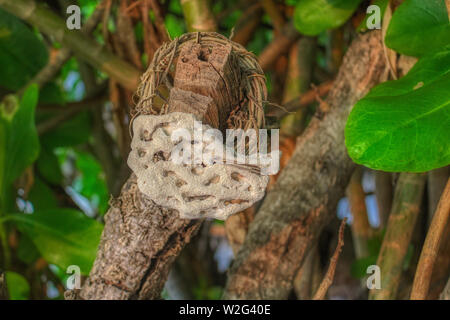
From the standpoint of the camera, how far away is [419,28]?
1.86ft

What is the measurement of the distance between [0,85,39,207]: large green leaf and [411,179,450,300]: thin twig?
55 centimetres

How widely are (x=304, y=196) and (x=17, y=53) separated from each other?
55 centimetres

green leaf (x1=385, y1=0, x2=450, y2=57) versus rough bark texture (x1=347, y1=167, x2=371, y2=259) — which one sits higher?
green leaf (x1=385, y1=0, x2=450, y2=57)

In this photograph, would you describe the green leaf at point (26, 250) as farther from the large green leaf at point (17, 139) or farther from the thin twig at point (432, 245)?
the thin twig at point (432, 245)

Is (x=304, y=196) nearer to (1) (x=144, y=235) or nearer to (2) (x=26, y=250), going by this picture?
(1) (x=144, y=235)

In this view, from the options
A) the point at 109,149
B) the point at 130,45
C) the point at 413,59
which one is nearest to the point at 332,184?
Result: the point at 413,59

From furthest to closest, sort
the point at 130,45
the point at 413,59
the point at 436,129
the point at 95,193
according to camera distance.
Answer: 1. the point at 95,193
2. the point at 130,45
3. the point at 413,59
4. the point at 436,129

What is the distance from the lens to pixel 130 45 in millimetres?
857

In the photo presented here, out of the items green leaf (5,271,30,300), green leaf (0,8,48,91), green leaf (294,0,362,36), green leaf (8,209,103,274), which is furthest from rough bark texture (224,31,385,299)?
green leaf (0,8,48,91)

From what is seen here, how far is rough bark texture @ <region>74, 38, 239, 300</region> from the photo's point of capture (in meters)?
0.46

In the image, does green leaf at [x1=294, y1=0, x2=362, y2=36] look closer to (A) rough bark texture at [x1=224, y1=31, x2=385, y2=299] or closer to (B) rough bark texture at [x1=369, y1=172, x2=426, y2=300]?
(A) rough bark texture at [x1=224, y1=31, x2=385, y2=299]
